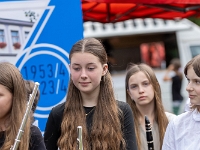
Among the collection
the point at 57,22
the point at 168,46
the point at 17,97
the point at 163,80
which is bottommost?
the point at 17,97

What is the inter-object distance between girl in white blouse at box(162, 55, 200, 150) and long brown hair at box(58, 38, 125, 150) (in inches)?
13.2

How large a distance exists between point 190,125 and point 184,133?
0.21 ft

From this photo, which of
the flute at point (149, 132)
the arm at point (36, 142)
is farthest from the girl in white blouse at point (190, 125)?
the arm at point (36, 142)

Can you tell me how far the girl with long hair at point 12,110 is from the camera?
2.42 m

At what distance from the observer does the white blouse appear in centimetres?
274

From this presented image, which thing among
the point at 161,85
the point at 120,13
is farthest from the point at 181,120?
the point at 161,85

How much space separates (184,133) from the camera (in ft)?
9.14

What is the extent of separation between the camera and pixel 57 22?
3994mm

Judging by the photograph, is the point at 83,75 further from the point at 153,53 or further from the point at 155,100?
the point at 153,53

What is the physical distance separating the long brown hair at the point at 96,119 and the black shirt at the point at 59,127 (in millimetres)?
37

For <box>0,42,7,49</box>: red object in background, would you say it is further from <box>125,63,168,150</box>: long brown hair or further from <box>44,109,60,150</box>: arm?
<box>44,109,60,150</box>: arm

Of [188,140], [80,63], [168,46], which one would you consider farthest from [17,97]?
[168,46]

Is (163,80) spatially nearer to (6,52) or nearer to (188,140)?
(6,52)

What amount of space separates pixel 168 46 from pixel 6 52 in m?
10.1
